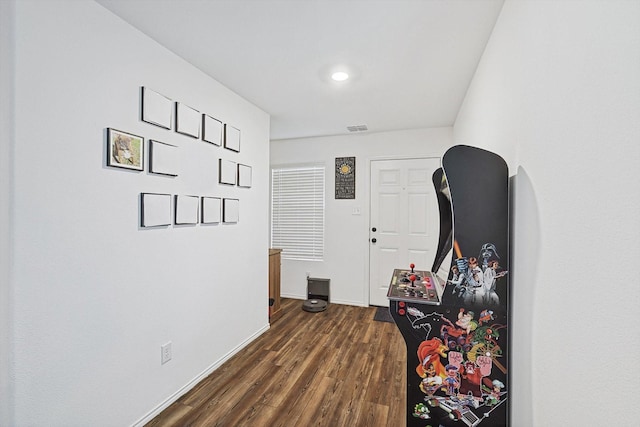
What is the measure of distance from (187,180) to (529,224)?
7.04 ft

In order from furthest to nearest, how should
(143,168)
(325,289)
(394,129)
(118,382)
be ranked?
(325,289)
(394,129)
(143,168)
(118,382)

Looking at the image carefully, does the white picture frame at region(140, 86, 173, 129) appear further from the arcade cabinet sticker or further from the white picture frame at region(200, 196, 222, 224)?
the arcade cabinet sticker

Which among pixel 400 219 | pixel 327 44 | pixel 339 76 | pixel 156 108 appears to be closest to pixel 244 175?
pixel 156 108

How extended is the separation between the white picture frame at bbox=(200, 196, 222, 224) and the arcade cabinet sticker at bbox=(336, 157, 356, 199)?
7.09 ft

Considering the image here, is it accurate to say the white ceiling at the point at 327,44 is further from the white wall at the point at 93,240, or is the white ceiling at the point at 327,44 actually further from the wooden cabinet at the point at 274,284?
the wooden cabinet at the point at 274,284

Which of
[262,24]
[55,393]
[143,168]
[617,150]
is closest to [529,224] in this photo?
[617,150]

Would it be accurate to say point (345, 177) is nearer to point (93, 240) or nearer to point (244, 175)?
point (244, 175)

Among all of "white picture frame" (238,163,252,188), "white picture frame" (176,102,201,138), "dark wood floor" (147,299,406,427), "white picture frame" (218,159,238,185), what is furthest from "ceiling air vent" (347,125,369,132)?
"dark wood floor" (147,299,406,427)

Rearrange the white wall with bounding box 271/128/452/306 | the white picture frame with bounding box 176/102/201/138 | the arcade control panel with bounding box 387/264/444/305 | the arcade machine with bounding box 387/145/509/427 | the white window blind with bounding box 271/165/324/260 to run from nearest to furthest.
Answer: the arcade machine with bounding box 387/145/509/427, the arcade control panel with bounding box 387/264/444/305, the white picture frame with bounding box 176/102/201/138, the white wall with bounding box 271/128/452/306, the white window blind with bounding box 271/165/324/260

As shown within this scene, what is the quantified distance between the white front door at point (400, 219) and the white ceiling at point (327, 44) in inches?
46.6

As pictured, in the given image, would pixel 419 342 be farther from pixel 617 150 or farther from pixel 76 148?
pixel 76 148

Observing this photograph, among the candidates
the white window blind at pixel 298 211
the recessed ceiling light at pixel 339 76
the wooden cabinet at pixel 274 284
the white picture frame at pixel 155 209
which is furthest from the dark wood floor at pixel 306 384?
the recessed ceiling light at pixel 339 76

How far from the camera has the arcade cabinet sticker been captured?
173 inches

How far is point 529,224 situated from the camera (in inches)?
48.5
